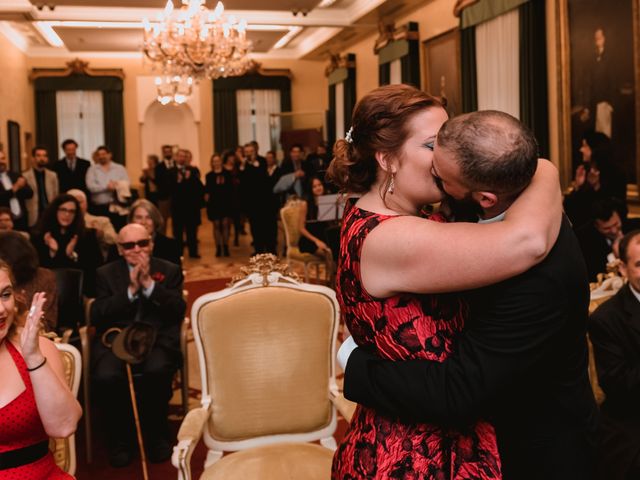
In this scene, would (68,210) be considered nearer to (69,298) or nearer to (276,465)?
(69,298)

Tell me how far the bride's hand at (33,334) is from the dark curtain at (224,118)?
48.7 feet

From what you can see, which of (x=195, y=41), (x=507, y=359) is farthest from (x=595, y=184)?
(x=507, y=359)

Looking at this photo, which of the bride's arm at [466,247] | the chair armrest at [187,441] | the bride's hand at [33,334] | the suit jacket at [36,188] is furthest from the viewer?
the suit jacket at [36,188]

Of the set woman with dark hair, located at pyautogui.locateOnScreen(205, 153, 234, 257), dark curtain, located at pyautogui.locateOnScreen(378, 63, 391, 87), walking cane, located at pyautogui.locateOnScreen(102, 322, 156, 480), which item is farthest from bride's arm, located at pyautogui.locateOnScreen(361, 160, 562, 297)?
woman with dark hair, located at pyautogui.locateOnScreen(205, 153, 234, 257)

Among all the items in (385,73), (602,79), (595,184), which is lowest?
(595,184)

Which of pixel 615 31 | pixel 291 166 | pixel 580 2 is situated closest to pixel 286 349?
pixel 615 31

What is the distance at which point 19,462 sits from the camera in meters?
2.18

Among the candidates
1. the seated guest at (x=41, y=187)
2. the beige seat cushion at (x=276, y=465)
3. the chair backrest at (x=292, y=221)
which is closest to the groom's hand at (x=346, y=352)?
the beige seat cushion at (x=276, y=465)

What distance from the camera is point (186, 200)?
37.1 ft

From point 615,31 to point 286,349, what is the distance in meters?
5.09

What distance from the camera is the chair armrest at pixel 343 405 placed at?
105 inches

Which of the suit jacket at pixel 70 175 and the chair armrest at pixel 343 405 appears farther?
the suit jacket at pixel 70 175

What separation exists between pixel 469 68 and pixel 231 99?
338 inches

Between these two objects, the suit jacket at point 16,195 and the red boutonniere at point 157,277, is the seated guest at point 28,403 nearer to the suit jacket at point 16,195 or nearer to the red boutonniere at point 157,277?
the red boutonniere at point 157,277
